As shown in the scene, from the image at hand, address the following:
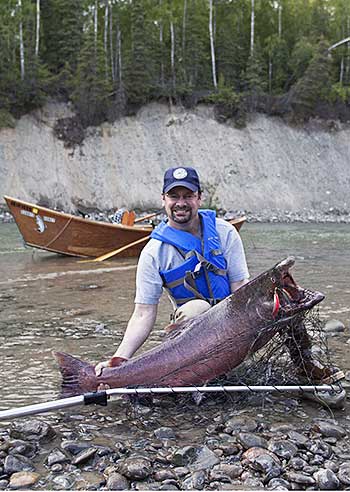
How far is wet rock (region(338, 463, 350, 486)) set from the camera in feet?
9.14

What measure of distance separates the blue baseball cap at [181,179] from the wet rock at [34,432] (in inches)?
70.2

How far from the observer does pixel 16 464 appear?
2.98 m

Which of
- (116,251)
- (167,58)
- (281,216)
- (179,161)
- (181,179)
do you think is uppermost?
(167,58)

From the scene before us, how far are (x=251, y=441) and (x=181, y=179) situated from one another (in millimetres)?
1826

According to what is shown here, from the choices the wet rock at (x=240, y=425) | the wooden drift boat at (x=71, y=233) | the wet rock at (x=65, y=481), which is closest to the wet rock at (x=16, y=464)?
the wet rock at (x=65, y=481)

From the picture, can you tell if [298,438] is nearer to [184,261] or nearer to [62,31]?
[184,261]

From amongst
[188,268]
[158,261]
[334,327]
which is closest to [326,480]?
[188,268]

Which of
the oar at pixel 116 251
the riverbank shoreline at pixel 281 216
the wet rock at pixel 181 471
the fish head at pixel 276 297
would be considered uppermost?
the fish head at pixel 276 297

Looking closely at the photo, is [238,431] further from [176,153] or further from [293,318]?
[176,153]

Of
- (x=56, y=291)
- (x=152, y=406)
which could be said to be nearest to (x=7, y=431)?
(x=152, y=406)

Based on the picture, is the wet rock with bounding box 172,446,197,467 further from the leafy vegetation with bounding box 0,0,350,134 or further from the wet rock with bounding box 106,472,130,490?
the leafy vegetation with bounding box 0,0,350,134

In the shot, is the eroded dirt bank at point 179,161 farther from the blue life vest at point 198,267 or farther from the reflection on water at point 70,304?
the blue life vest at point 198,267

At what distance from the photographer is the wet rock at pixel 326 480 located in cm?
276

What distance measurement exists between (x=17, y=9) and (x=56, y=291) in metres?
31.1
